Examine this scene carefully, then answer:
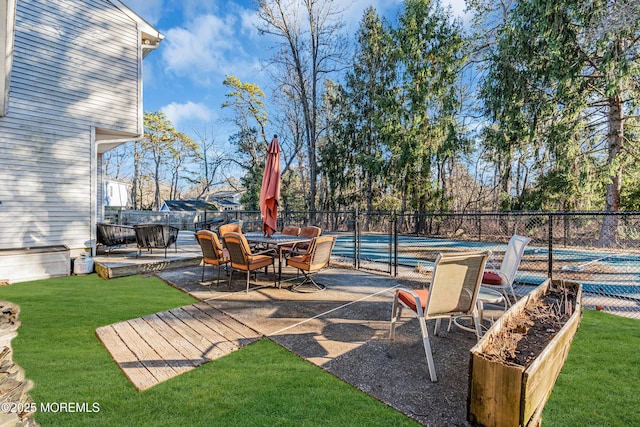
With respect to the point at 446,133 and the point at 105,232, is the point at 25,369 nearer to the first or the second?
the point at 105,232

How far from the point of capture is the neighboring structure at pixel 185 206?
24584mm

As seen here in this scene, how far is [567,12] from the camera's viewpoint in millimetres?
8945

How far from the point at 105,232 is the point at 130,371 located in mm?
6119

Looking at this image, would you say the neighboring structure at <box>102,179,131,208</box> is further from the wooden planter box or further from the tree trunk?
the tree trunk

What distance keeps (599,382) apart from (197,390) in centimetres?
297

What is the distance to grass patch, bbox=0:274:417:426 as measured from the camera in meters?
1.85

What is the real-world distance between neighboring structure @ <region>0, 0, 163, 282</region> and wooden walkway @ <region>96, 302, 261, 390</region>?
4.31 m

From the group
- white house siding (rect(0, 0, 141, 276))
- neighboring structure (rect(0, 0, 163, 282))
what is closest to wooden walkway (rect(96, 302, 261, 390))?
neighboring structure (rect(0, 0, 163, 282))

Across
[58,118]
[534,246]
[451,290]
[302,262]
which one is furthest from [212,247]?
[534,246]

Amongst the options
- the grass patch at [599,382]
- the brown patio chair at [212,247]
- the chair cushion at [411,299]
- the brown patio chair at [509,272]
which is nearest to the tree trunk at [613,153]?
the grass patch at [599,382]

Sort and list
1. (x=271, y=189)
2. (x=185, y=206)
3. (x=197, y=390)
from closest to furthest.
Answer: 1. (x=197, y=390)
2. (x=271, y=189)
3. (x=185, y=206)

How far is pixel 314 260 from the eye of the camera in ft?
14.8

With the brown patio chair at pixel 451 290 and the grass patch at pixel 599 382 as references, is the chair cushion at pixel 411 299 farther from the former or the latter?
the grass patch at pixel 599 382

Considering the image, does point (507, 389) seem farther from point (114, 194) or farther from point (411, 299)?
point (114, 194)
